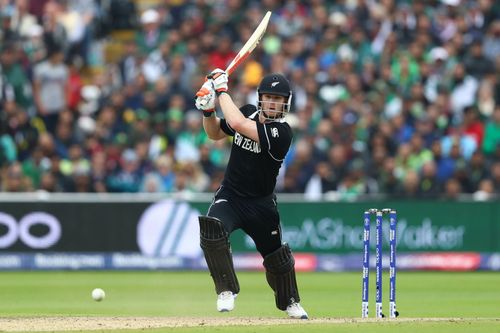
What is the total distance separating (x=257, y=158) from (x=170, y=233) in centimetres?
828

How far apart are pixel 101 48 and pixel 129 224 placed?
4505 millimetres

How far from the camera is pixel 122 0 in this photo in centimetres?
2194

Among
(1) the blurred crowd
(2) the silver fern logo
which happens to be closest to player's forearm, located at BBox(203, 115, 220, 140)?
(2) the silver fern logo

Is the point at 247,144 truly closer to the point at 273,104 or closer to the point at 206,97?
the point at 273,104

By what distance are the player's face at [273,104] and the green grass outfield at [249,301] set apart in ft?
5.67

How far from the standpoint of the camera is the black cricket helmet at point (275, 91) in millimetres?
10094

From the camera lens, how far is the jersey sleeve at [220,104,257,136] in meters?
10.4

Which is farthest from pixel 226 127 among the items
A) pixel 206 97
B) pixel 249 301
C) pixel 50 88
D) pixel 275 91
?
pixel 50 88

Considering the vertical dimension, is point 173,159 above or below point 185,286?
above

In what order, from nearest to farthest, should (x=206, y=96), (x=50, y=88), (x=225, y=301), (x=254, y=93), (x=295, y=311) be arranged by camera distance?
(x=206, y=96) → (x=225, y=301) → (x=295, y=311) → (x=254, y=93) → (x=50, y=88)

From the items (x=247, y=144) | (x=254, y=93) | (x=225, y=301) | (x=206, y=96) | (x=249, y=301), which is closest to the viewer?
(x=206, y=96)

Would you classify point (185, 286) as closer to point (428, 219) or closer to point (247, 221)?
point (428, 219)

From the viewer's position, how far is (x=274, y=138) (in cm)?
998

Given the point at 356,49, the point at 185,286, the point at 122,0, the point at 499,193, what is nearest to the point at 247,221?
the point at 185,286
